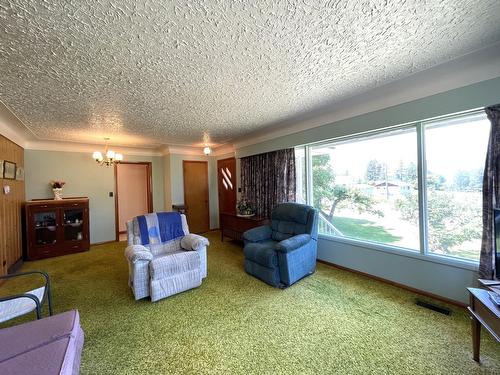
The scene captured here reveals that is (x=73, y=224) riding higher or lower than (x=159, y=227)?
lower

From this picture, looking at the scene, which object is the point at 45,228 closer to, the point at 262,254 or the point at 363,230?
the point at 262,254

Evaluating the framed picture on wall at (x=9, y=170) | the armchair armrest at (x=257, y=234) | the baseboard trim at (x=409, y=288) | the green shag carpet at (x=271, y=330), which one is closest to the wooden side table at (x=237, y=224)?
the armchair armrest at (x=257, y=234)

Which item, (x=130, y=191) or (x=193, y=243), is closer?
(x=193, y=243)

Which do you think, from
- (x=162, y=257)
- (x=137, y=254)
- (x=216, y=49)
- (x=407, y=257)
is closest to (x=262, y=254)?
(x=162, y=257)

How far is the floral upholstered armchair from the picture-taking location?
2.42 meters

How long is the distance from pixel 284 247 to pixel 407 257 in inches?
59.8

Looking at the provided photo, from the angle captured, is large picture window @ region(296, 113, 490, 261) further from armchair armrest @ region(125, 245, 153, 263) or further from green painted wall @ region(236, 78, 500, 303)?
armchair armrest @ region(125, 245, 153, 263)

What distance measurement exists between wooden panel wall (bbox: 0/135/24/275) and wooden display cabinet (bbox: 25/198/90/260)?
0.57 ft

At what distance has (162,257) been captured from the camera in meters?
2.57

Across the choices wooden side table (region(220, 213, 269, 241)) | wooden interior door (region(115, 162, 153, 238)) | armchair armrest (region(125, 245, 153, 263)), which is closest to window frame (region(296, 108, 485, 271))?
wooden side table (region(220, 213, 269, 241))

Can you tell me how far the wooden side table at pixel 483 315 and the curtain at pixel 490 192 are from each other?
28.7 inches

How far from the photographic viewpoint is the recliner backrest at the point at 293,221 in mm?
3131

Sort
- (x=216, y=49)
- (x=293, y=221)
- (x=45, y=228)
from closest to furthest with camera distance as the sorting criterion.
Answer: (x=216, y=49) → (x=293, y=221) → (x=45, y=228)

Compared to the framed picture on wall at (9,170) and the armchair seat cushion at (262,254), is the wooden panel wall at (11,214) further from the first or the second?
the armchair seat cushion at (262,254)
